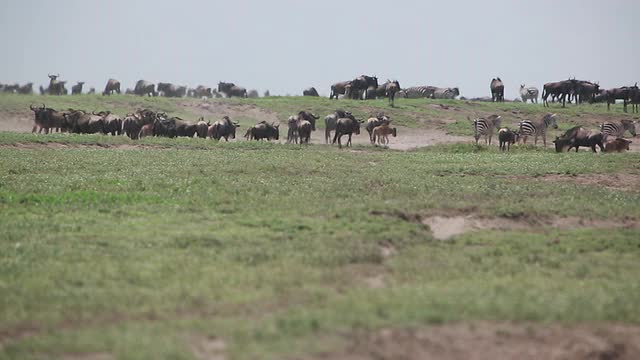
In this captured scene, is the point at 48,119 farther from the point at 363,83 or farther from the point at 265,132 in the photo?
the point at 363,83

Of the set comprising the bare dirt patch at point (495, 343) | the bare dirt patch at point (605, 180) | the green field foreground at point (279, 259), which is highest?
the bare dirt patch at point (605, 180)

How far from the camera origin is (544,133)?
47.2 meters

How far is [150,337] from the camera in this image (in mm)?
10367

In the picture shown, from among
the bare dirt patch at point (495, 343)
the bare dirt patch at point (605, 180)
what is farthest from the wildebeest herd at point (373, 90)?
the bare dirt patch at point (495, 343)

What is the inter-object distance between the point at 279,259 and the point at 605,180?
52.4 ft

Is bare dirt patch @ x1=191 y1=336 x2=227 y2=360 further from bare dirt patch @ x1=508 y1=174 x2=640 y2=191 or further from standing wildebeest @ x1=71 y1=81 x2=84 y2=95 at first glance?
standing wildebeest @ x1=71 y1=81 x2=84 y2=95

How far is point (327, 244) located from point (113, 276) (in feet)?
13.3

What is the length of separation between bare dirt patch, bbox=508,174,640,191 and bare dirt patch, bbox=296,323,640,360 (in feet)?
50.3

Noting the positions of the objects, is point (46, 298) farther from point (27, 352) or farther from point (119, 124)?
point (119, 124)

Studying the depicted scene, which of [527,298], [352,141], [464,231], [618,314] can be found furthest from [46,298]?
[352,141]

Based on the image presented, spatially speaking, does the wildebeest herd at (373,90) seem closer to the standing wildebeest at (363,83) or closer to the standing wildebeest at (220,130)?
→ the standing wildebeest at (363,83)

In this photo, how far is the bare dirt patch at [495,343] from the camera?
10469mm

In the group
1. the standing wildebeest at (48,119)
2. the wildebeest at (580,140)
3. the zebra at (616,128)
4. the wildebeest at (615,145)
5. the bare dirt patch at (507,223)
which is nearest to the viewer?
the bare dirt patch at (507,223)

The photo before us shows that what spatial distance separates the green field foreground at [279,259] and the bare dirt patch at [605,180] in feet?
0.78
